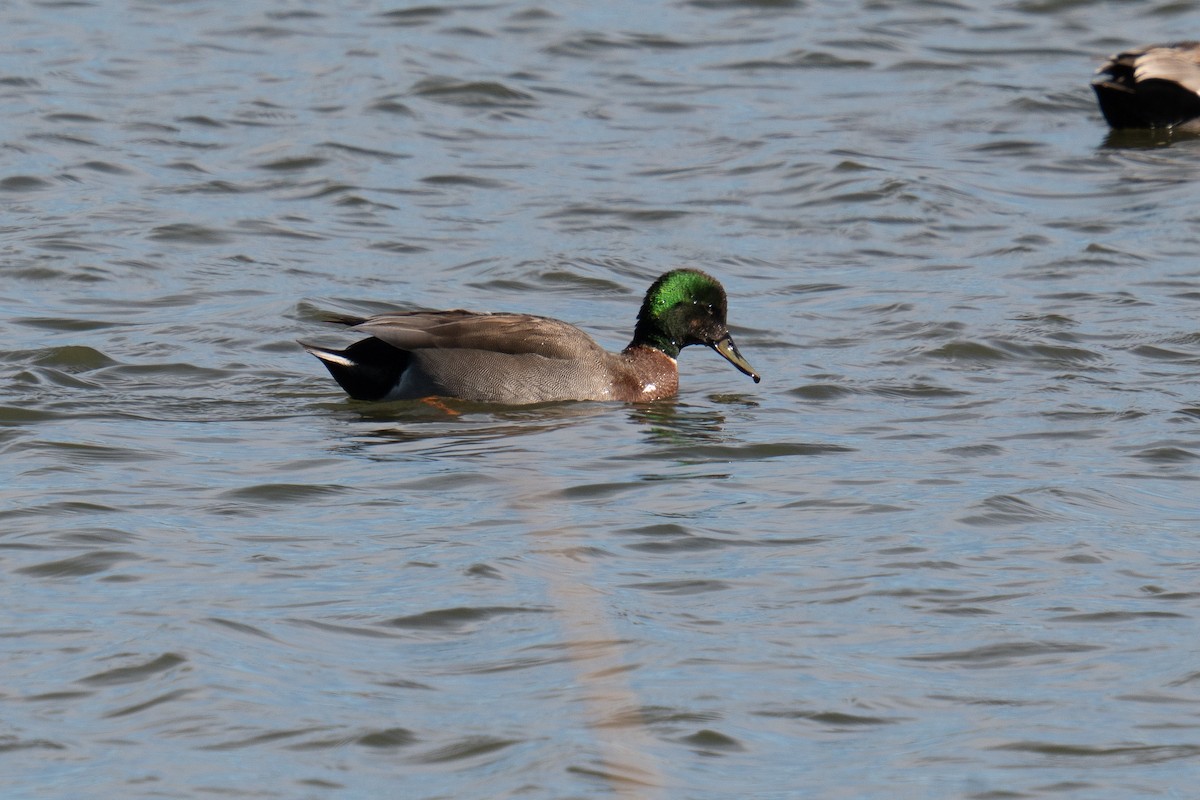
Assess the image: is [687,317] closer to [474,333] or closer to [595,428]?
[595,428]

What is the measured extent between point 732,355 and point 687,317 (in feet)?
1.06

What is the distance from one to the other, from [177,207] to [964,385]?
6370mm

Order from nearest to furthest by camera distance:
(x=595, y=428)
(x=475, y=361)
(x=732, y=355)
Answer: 1. (x=595, y=428)
2. (x=475, y=361)
3. (x=732, y=355)

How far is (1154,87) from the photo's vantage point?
17062 mm

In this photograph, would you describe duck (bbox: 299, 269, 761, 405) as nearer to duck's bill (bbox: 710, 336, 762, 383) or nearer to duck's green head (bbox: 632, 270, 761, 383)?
duck's green head (bbox: 632, 270, 761, 383)

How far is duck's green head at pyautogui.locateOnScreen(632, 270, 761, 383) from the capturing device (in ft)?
37.8

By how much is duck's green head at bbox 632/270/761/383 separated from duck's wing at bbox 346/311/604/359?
68cm

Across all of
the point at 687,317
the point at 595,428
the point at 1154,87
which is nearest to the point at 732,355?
the point at 687,317

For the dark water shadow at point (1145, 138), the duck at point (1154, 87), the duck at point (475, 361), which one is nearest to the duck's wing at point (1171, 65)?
the duck at point (1154, 87)

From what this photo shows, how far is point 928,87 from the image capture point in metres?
19.0

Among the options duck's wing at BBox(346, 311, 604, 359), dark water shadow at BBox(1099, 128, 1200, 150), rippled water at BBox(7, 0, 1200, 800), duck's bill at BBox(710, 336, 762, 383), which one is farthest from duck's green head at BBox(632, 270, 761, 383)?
dark water shadow at BBox(1099, 128, 1200, 150)

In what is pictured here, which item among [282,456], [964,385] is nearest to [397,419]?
[282,456]

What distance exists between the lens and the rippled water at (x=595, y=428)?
6.26 meters

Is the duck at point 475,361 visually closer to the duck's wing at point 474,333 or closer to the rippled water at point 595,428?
the duck's wing at point 474,333
